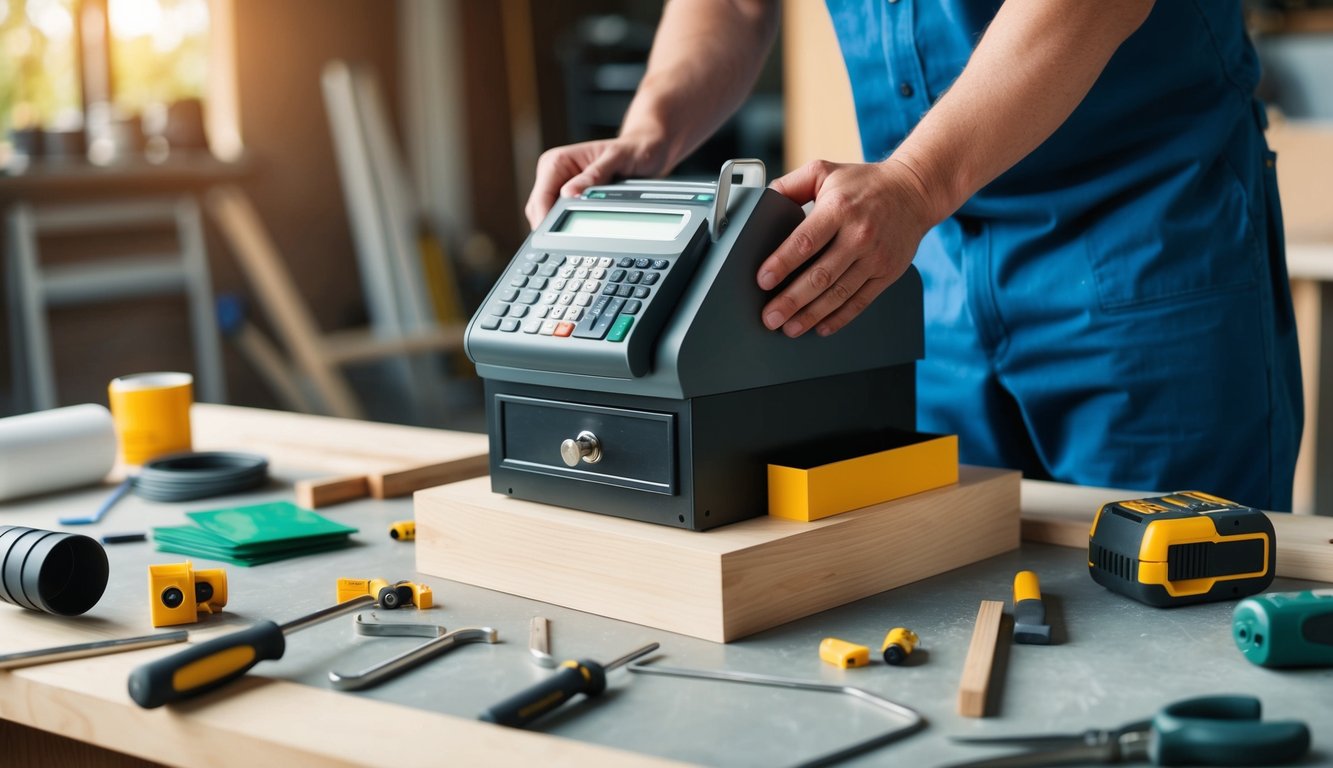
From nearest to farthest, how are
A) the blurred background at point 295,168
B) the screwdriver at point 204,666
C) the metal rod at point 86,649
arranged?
the screwdriver at point 204,666 → the metal rod at point 86,649 → the blurred background at point 295,168

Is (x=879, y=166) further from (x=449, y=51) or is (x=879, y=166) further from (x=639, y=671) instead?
(x=449, y=51)

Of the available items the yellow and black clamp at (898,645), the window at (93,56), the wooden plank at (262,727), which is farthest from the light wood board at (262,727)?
the window at (93,56)

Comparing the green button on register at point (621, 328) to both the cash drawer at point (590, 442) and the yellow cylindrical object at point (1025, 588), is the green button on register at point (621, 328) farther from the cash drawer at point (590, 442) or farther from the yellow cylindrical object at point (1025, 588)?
the yellow cylindrical object at point (1025, 588)

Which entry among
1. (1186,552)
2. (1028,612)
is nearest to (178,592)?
(1028,612)

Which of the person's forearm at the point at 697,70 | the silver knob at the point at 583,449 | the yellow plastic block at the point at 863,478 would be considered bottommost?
the yellow plastic block at the point at 863,478

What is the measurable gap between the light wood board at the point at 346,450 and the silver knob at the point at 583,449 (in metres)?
0.44

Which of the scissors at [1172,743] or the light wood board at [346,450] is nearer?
the scissors at [1172,743]

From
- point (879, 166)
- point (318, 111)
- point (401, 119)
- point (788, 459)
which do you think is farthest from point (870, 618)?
point (401, 119)

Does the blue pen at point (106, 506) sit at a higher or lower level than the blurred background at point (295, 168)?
lower

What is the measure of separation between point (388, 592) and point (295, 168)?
4.53 meters

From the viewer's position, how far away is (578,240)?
1084 millimetres

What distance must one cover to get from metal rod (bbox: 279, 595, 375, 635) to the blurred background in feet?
7.68

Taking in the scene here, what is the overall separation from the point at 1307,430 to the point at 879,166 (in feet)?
6.97

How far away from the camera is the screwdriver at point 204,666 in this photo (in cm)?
78
